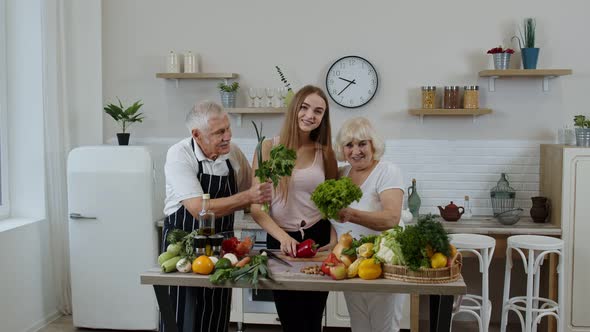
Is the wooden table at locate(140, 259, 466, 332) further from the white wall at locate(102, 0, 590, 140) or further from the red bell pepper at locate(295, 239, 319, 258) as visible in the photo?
the white wall at locate(102, 0, 590, 140)

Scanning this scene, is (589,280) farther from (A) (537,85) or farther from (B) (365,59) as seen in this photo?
(B) (365,59)

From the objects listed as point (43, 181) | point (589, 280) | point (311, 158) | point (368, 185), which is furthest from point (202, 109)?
point (589, 280)

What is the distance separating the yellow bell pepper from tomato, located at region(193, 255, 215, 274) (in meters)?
0.63

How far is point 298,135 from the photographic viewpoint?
130 inches

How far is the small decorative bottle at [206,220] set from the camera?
304 centimetres

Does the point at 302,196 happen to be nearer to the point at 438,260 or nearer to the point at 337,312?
the point at 438,260

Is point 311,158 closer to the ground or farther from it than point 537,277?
farther from it

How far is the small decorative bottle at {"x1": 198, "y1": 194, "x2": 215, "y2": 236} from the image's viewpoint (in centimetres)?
304

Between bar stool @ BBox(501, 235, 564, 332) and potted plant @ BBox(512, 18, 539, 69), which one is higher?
potted plant @ BBox(512, 18, 539, 69)

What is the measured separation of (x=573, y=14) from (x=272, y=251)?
11.8ft

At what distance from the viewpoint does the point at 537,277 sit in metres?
4.84

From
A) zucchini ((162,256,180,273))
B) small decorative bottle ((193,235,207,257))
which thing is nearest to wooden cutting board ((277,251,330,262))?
small decorative bottle ((193,235,207,257))

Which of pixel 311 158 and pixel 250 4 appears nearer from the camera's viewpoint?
→ pixel 311 158

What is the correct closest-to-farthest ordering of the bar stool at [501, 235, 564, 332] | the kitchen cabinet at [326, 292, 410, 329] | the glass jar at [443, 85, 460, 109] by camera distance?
the bar stool at [501, 235, 564, 332], the kitchen cabinet at [326, 292, 410, 329], the glass jar at [443, 85, 460, 109]
